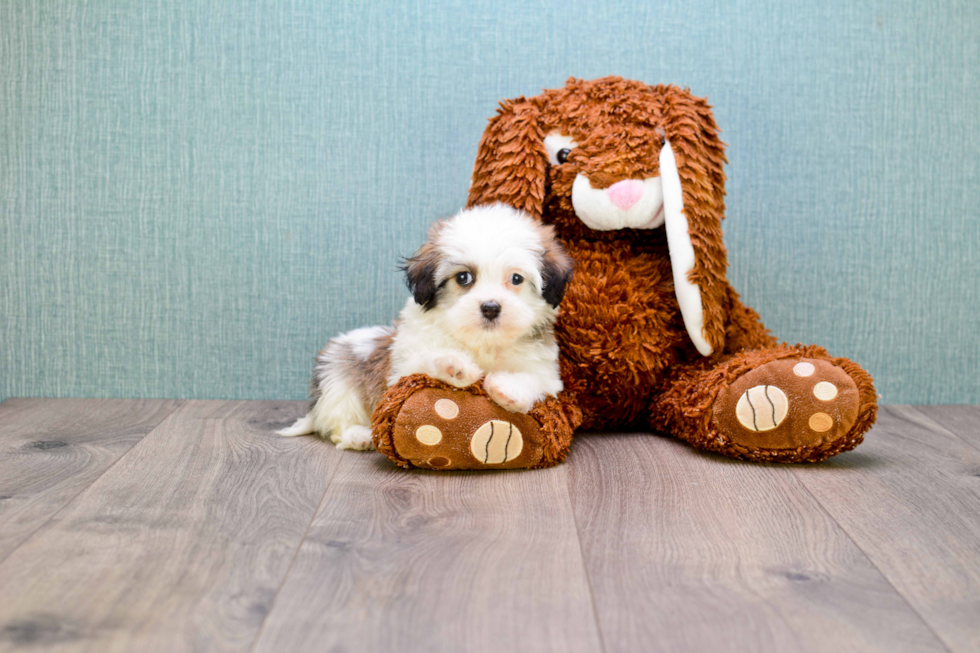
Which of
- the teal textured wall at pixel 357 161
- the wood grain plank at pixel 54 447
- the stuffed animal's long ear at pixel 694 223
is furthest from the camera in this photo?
the teal textured wall at pixel 357 161

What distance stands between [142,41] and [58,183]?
0.39 m

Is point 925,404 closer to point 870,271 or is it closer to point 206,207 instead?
point 870,271

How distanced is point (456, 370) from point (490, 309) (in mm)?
123

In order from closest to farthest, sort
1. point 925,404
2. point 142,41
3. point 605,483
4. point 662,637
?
1. point 662,637
2. point 605,483
3. point 142,41
4. point 925,404

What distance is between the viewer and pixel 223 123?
79.0 inches

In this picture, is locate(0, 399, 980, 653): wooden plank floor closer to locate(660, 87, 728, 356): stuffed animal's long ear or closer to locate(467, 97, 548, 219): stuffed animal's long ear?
locate(660, 87, 728, 356): stuffed animal's long ear

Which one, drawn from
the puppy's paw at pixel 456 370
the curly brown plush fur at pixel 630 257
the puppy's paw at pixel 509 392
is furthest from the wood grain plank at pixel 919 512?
the puppy's paw at pixel 456 370

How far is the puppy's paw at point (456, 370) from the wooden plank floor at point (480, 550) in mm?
161

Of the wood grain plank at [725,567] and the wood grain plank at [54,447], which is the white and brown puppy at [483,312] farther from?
the wood grain plank at [54,447]

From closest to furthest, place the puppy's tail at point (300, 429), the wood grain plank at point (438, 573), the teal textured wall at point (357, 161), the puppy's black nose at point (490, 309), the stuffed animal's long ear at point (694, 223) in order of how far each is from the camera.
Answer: the wood grain plank at point (438, 573) < the puppy's black nose at point (490, 309) < the stuffed animal's long ear at point (694, 223) < the puppy's tail at point (300, 429) < the teal textured wall at point (357, 161)

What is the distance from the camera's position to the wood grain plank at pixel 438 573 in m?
0.90

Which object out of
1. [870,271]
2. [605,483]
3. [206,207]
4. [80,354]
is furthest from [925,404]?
[80,354]

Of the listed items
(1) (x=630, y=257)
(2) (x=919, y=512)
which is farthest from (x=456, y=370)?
(2) (x=919, y=512)

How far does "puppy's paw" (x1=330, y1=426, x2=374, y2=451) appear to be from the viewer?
1.62 meters
